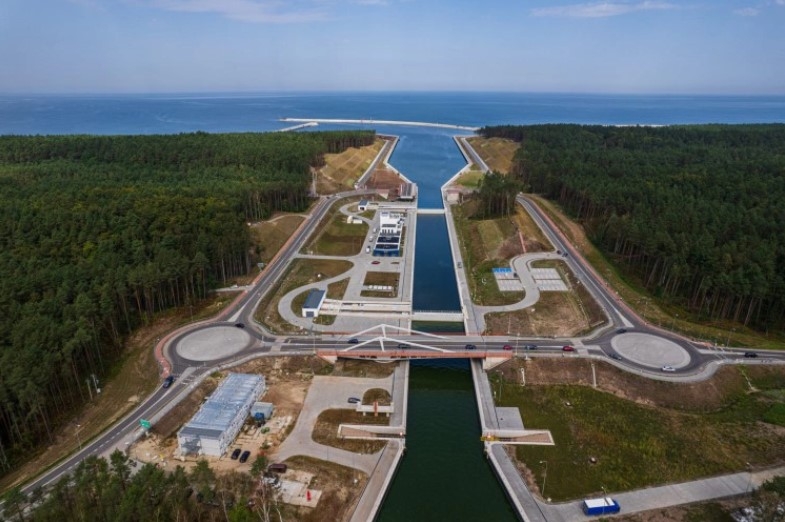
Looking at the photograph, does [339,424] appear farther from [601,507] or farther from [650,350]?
[650,350]

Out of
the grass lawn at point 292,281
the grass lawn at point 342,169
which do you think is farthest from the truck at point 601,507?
the grass lawn at point 342,169

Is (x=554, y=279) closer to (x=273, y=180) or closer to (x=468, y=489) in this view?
(x=468, y=489)

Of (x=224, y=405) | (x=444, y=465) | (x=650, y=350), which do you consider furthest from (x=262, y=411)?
(x=650, y=350)

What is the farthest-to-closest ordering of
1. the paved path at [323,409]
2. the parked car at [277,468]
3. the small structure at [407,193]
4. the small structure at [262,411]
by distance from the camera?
the small structure at [407,193] < the small structure at [262,411] < the paved path at [323,409] < the parked car at [277,468]

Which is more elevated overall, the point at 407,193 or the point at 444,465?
the point at 407,193

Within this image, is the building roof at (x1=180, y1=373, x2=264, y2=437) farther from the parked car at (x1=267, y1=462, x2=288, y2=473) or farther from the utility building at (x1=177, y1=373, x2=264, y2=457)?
the parked car at (x1=267, y1=462, x2=288, y2=473)

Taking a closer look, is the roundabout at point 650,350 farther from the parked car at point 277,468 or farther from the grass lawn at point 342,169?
the grass lawn at point 342,169

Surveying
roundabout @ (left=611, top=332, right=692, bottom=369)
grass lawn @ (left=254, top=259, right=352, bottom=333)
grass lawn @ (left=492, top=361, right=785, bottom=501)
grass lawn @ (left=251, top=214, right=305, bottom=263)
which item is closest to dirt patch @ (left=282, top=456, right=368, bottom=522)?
grass lawn @ (left=492, top=361, right=785, bottom=501)
